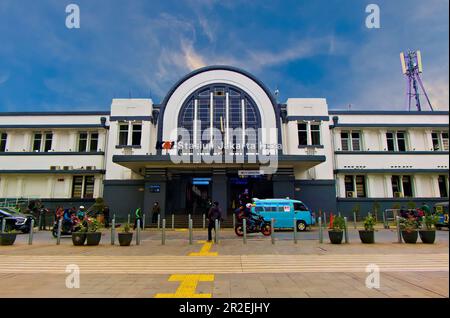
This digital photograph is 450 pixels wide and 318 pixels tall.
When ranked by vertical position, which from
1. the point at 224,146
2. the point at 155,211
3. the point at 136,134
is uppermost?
the point at 136,134

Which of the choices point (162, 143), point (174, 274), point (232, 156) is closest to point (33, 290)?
point (174, 274)

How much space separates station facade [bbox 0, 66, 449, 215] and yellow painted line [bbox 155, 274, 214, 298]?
17.7 m

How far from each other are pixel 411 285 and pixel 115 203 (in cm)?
2383

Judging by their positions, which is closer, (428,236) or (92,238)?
(428,236)

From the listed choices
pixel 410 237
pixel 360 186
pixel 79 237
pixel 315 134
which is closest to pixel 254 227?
pixel 410 237

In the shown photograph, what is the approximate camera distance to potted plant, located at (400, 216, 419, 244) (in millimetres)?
12047

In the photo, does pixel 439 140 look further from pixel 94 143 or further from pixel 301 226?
pixel 94 143

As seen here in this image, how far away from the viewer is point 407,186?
26984mm

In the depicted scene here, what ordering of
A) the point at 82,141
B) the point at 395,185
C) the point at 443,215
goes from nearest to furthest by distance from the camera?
the point at 443,215, the point at 395,185, the point at 82,141

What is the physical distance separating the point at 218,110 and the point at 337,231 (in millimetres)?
18663

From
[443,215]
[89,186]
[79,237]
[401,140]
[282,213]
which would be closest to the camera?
[79,237]
